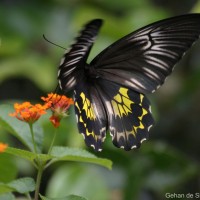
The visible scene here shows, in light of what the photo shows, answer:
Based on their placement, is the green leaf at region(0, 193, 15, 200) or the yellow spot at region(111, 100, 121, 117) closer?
the green leaf at region(0, 193, 15, 200)

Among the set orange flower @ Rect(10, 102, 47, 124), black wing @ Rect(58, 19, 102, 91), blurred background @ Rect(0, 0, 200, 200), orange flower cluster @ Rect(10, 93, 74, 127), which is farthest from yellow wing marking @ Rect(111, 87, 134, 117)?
blurred background @ Rect(0, 0, 200, 200)

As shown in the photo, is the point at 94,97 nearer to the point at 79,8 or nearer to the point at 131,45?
the point at 131,45

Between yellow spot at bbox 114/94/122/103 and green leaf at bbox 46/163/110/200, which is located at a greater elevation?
yellow spot at bbox 114/94/122/103

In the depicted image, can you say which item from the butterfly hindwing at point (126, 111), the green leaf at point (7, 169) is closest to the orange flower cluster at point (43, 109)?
the green leaf at point (7, 169)

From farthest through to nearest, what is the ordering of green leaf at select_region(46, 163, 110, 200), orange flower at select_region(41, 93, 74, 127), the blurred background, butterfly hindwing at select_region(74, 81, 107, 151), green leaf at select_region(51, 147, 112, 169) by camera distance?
the blurred background, green leaf at select_region(46, 163, 110, 200), butterfly hindwing at select_region(74, 81, 107, 151), orange flower at select_region(41, 93, 74, 127), green leaf at select_region(51, 147, 112, 169)

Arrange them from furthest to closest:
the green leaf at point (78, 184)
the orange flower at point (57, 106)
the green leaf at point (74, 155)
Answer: the green leaf at point (78, 184)
the orange flower at point (57, 106)
the green leaf at point (74, 155)

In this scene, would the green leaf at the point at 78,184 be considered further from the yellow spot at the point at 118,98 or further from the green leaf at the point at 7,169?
the green leaf at the point at 7,169

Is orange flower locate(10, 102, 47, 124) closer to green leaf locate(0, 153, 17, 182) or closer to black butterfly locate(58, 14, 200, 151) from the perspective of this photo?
green leaf locate(0, 153, 17, 182)
